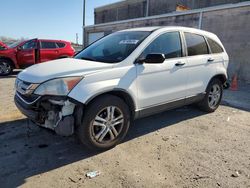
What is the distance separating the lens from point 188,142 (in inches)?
158

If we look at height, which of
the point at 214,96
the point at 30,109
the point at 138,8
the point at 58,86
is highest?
the point at 138,8

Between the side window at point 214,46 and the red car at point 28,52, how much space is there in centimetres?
868

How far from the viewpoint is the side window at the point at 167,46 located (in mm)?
3967

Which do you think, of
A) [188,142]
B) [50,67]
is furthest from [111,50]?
[188,142]

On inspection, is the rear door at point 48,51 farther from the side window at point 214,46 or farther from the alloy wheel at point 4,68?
the side window at point 214,46

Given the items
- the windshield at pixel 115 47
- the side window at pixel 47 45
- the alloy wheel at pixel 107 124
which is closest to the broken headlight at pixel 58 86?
the alloy wheel at pixel 107 124

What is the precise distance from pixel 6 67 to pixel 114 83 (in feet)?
29.9

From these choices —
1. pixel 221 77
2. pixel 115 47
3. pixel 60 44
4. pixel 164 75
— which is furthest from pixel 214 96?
pixel 60 44

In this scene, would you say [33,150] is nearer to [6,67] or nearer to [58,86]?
[58,86]

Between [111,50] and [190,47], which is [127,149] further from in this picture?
[190,47]

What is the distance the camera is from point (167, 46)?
427 cm

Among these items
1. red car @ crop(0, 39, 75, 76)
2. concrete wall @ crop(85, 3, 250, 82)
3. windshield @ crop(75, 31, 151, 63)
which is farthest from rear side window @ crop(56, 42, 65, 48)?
windshield @ crop(75, 31, 151, 63)

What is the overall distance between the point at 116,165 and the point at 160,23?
12.0 metres

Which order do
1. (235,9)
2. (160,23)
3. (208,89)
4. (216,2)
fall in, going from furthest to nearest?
(216,2)
(160,23)
(235,9)
(208,89)
